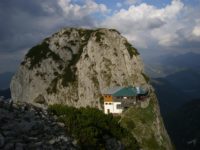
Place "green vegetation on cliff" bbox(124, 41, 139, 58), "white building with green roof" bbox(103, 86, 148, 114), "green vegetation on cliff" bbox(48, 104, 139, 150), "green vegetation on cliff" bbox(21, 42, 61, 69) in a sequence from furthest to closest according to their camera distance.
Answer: "green vegetation on cliff" bbox(21, 42, 61, 69) < "green vegetation on cliff" bbox(124, 41, 139, 58) < "white building with green roof" bbox(103, 86, 148, 114) < "green vegetation on cliff" bbox(48, 104, 139, 150)

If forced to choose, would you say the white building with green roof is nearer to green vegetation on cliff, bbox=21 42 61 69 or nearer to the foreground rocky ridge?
green vegetation on cliff, bbox=21 42 61 69

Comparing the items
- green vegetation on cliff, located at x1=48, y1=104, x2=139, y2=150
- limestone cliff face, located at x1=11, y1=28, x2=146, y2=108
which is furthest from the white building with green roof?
green vegetation on cliff, located at x1=48, y1=104, x2=139, y2=150

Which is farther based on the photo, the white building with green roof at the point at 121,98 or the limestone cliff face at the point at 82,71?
the limestone cliff face at the point at 82,71

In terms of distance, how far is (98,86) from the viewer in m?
159

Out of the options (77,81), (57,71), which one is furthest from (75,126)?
(57,71)

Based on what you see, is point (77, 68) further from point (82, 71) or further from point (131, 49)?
point (131, 49)

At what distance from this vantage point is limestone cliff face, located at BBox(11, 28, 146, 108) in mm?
161125

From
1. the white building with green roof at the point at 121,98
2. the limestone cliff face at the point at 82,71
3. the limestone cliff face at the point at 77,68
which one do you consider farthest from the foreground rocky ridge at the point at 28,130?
the limestone cliff face at the point at 77,68

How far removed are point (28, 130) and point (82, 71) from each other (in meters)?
133

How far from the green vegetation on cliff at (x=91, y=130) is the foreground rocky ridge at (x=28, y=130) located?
221 cm

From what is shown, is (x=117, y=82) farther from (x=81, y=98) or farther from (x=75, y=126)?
(x=75, y=126)

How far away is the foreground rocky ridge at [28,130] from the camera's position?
29.3m

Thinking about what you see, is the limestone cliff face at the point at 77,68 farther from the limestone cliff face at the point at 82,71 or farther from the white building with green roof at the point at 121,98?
the white building with green roof at the point at 121,98

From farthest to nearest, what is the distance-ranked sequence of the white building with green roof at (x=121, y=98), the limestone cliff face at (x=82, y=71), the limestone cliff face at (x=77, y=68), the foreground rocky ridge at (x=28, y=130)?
the limestone cliff face at (x=77, y=68)
the limestone cliff face at (x=82, y=71)
the white building with green roof at (x=121, y=98)
the foreground rocky ridge at (x=28, y=130)
